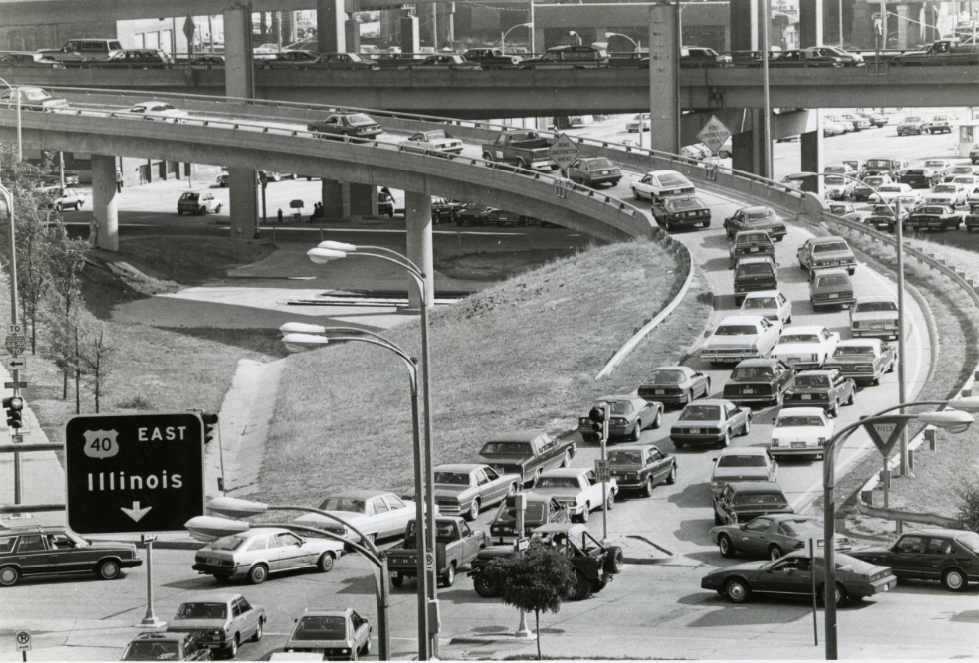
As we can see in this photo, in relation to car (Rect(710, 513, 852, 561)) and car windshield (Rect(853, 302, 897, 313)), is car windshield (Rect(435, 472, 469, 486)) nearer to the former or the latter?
car (Rect(710, 513, 852, 561))

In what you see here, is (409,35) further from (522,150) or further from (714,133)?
(714,133)

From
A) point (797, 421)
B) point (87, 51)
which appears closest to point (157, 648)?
point (797, 421)

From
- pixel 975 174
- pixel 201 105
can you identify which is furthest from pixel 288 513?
pixel 975 174

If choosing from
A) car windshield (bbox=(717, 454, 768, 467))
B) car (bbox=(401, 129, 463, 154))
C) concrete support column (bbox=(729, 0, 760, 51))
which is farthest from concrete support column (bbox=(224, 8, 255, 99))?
car windshield (bbox=(717, 454, 768, 467))

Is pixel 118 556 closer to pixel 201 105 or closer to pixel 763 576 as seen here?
pixel 763 576

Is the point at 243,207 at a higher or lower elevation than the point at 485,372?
higher

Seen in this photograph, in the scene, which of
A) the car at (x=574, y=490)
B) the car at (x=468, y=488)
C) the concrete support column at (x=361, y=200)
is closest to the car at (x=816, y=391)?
the car at (x=574, y=490)
